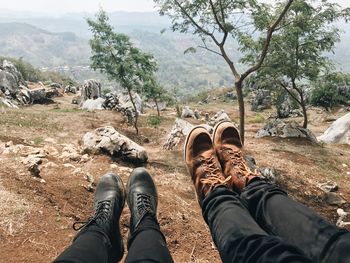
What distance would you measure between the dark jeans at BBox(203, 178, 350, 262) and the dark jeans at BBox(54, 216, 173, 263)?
0.46 m

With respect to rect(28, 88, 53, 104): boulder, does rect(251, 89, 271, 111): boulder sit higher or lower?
higher

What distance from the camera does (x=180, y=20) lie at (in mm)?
14148

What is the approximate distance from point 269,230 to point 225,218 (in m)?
0.41

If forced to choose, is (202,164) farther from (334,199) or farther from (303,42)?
(303,42)

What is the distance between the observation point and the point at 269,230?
2920mm

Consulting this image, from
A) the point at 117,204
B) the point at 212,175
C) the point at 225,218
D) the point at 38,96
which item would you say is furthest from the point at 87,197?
the point at 38,96

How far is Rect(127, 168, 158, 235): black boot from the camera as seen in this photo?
3541mm

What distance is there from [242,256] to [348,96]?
45.5m

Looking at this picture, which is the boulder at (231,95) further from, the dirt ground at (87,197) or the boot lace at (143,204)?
the boot lace at (143,204)

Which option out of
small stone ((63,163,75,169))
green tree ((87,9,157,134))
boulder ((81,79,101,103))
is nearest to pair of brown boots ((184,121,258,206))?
small stone ((63,163,75,169))

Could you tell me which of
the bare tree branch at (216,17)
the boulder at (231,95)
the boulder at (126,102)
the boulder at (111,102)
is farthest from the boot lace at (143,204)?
the boulder at (231,95)

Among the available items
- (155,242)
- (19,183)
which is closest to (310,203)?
(19,183)

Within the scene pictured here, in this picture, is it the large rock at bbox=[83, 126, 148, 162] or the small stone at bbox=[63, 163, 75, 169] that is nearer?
the small stone at bbox=[63, 163, 75, 169]

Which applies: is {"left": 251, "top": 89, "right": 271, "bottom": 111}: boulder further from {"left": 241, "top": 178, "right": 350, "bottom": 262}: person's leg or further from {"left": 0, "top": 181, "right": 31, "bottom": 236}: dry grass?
{"left": 241, "top": 178, "right": 350, "bottom": 262}: person's leg
